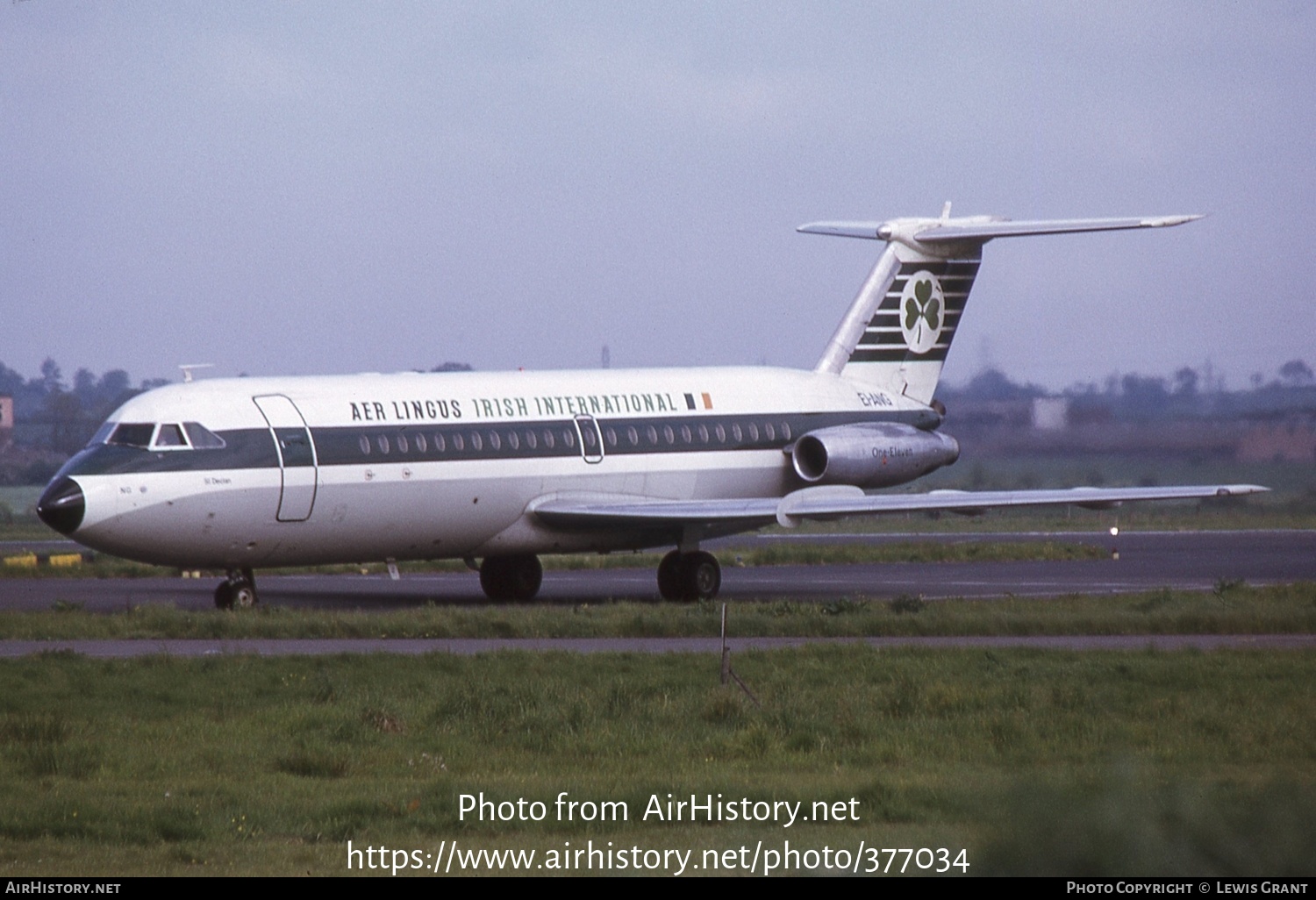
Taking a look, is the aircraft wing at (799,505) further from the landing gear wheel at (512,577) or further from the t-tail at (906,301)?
the t-tail at (906,301)

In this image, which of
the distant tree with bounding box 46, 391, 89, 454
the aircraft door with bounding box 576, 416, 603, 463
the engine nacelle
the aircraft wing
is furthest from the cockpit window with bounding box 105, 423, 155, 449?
the distant tree with bounding box 46, 391, 89, 454

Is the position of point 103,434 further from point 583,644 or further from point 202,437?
point 583,644

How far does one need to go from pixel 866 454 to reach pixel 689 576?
423cm

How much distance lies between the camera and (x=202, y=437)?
25.5m

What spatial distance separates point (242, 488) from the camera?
83.3 feet

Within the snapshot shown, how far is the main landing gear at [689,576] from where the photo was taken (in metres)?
29.8

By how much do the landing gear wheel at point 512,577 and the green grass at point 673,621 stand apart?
4.47 metres

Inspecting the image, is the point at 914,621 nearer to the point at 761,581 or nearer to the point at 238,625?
the point at 238,625

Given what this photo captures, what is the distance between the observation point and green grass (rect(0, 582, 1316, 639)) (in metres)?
23.5

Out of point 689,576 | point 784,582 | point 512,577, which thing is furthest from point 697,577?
point 784,582

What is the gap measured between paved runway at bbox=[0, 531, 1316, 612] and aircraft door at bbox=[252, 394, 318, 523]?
12.2 feet

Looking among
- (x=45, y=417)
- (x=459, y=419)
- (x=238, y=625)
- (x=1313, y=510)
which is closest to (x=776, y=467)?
(x=459, y=419)

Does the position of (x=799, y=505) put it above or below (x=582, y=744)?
above

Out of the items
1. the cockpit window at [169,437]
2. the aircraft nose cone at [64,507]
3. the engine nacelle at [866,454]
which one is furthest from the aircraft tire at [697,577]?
the aircraft nose cone at [64,507]
